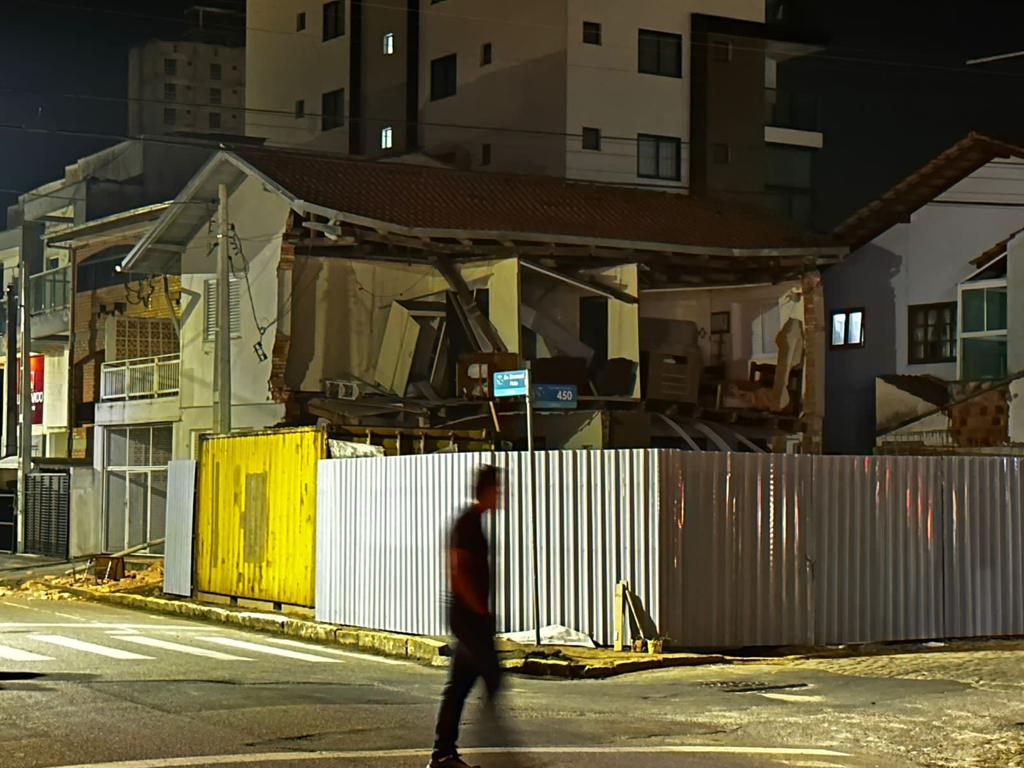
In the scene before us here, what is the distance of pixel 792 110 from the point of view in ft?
167

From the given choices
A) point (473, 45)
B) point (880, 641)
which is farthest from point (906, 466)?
point (473, 45)

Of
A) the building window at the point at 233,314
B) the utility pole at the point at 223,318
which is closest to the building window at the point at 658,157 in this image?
the building window at the point at 233,314

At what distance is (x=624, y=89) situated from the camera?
4694 centimetres

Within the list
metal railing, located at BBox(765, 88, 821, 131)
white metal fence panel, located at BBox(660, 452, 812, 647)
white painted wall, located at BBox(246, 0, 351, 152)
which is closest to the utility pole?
white metal fence panel, located at BBox(660, 452, 812, 647)

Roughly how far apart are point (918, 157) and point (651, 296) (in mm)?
13596

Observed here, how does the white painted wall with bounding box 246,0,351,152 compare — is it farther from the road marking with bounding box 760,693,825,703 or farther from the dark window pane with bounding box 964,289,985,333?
the road marking with bounding box 760,693,825,703

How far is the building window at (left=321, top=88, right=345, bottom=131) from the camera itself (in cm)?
5616

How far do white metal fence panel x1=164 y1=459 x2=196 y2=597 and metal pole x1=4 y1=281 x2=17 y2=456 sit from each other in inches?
703

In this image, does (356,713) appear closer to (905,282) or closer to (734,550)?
(734,550)

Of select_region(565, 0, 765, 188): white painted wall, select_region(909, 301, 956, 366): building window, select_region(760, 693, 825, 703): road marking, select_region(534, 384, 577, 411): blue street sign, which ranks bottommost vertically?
A: select_region(760, 693, 825, 703): road marking

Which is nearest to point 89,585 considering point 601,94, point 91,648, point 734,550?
point 91,648

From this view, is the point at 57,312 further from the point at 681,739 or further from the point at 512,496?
the point at 681,739

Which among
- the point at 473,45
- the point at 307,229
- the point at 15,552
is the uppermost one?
the point at 473,45

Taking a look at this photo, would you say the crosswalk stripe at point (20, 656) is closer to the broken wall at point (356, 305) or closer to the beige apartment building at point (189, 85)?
the broken wall at point (356, 305)
